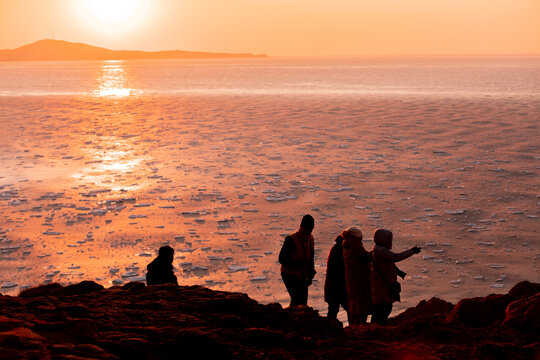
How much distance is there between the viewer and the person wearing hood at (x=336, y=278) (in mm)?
6482

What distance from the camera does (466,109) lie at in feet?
110

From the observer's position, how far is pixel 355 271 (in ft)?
20.5

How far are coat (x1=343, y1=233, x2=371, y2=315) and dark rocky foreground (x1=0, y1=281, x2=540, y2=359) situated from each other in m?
0.30

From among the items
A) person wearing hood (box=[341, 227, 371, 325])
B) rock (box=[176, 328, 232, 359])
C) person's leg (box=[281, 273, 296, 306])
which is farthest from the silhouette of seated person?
rock (box=[176, 328, 232, 359])

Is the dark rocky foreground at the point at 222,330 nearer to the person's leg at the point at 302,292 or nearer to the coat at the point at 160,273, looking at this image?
the coat at the point at 160,273

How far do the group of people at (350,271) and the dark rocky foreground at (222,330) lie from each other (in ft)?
1.07

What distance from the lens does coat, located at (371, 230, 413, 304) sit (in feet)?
20.1

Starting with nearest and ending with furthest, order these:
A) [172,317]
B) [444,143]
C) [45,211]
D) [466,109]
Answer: [172,317] < [45,211] < [444,143] < [466,109]

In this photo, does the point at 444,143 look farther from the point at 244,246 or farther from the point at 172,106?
A: the point at 172,106

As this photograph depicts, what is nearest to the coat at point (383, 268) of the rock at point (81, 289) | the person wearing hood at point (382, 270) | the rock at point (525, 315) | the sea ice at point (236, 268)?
the person wearing hood at point (382, 270)

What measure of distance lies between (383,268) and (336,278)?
57 cm

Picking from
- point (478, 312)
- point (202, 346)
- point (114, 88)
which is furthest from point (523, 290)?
point (114, 88)

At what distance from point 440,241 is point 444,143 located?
10.9 m

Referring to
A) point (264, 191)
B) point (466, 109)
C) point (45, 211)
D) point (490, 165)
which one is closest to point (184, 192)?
point (264, 191)
